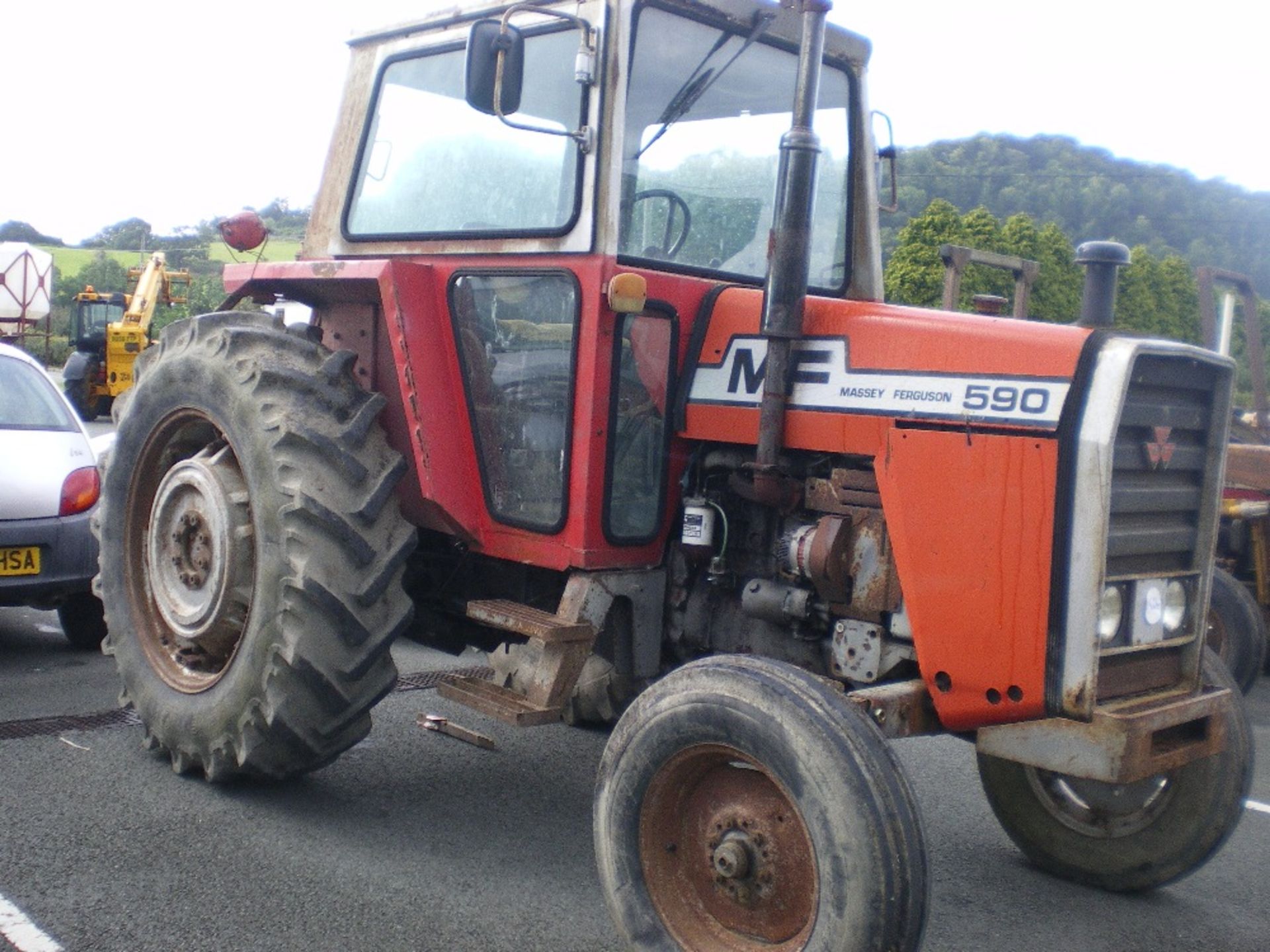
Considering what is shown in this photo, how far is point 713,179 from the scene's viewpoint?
13.7ft

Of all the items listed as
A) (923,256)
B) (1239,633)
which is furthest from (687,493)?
(923,256)

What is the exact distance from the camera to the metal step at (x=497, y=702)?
3727 mm

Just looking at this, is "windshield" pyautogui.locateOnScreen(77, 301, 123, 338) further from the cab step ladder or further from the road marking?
the road marking

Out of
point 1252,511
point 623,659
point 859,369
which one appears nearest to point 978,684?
→ point 859,369

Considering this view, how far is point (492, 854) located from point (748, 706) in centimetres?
137

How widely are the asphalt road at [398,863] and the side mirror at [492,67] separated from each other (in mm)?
2216

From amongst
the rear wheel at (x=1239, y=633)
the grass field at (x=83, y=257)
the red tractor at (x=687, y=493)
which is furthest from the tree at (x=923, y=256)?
the red tractor at (x=687, y=493)

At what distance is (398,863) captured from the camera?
3.86 meters

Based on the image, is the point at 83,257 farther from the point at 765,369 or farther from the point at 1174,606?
the point at 1174,606

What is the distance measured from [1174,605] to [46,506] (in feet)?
15.7

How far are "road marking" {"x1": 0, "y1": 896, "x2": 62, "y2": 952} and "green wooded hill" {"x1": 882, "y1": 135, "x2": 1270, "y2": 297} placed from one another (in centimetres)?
2524

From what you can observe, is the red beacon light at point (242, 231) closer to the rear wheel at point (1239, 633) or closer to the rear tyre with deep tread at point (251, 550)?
the rear tyre with deep tread at point (251, 550)

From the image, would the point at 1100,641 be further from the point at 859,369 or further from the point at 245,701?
the point at 245,701

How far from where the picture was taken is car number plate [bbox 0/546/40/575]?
18.7 feet
